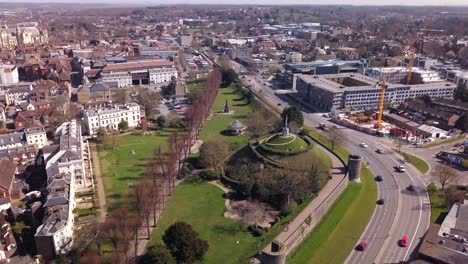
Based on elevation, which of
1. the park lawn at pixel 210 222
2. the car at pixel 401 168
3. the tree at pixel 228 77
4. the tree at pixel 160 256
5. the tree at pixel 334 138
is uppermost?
the tree at pixel 228 77

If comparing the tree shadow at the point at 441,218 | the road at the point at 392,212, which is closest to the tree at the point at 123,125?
the road at the point at 392,212

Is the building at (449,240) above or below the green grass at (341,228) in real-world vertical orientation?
above

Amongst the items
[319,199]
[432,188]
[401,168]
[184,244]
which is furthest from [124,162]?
[432,188]

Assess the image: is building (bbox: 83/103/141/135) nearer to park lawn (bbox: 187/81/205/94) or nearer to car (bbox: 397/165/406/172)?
park lawn (bbox: 187/81/205/94)

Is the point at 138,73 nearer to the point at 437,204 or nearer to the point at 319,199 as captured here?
the point at 319,199

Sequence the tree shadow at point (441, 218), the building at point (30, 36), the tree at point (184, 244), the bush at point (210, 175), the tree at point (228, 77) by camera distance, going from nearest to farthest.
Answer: the tree at point (184, 244), the tree shadow at point (441, 218), the bush at point (210, 175), the tree at point (228, 77), the building at point (30, 36)

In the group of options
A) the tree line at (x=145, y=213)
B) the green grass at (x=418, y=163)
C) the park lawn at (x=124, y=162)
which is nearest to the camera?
the tree line at (x=145, y=213)

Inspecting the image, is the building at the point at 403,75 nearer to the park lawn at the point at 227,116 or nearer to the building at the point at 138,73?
the park lawn at the point at 227,116
